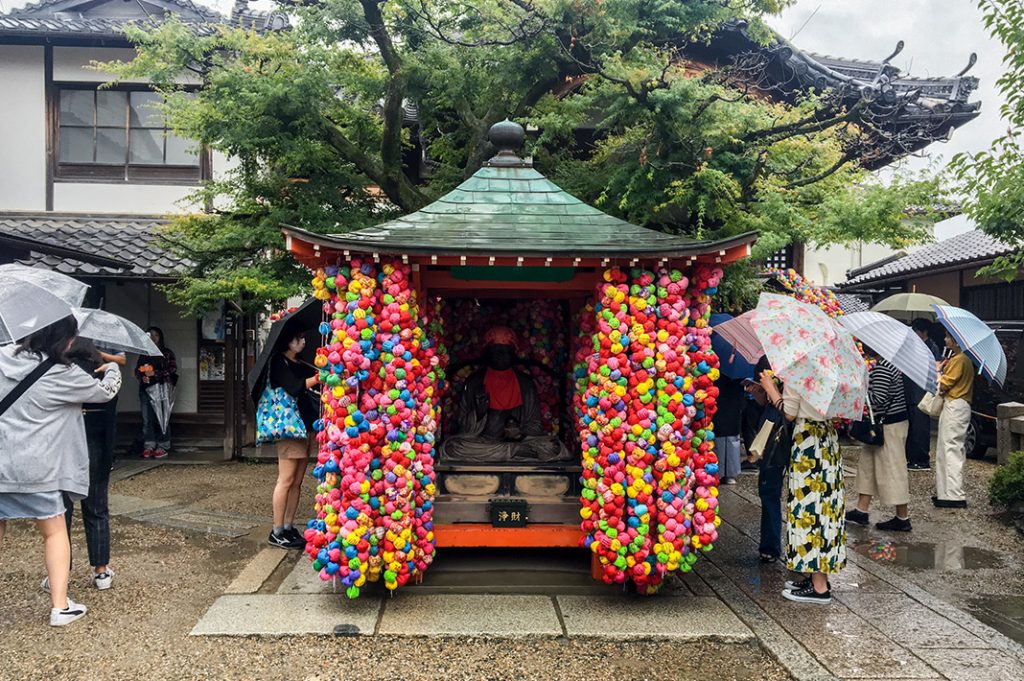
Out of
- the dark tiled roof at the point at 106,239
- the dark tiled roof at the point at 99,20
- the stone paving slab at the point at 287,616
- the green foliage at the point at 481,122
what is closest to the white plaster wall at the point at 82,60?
the dark tiled roof at the point at 99,20

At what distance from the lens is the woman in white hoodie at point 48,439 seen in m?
4.74

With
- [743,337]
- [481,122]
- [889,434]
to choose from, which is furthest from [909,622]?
[481,122]

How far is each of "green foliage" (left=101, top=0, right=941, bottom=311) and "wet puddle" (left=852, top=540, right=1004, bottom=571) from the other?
9.69ft

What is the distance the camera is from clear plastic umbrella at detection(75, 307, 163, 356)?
5473 millimetres

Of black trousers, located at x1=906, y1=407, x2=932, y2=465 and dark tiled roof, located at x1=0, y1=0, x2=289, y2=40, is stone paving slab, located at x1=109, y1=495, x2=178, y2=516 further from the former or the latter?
black trousers, located at x1=906, y1=407, x2=932, y2=465

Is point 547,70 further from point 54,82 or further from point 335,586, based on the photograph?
point 54,82

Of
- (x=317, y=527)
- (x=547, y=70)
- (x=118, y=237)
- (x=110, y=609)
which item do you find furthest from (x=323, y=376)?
(x=118, y=237)

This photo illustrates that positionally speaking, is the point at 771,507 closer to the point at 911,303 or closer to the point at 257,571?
the point at 911,303

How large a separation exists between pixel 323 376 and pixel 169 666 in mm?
1973

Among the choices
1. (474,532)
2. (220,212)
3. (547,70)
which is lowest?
(474,532)

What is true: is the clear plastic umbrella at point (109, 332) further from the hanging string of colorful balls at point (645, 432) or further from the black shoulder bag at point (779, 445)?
the black shoulder bag at point (779, 445)

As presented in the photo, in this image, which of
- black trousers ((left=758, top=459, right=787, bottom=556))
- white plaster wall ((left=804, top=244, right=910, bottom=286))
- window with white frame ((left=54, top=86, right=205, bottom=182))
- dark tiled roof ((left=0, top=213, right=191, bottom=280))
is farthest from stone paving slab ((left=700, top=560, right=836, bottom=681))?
white plaster wall ((left=804, top=244, right=910, bottom=286))

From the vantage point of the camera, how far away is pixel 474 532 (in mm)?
5859

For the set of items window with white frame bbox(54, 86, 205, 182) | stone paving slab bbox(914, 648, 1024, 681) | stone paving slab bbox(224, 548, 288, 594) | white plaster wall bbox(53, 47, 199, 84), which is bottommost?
stone paving slab bbox(914, 648, 1024, 681)
